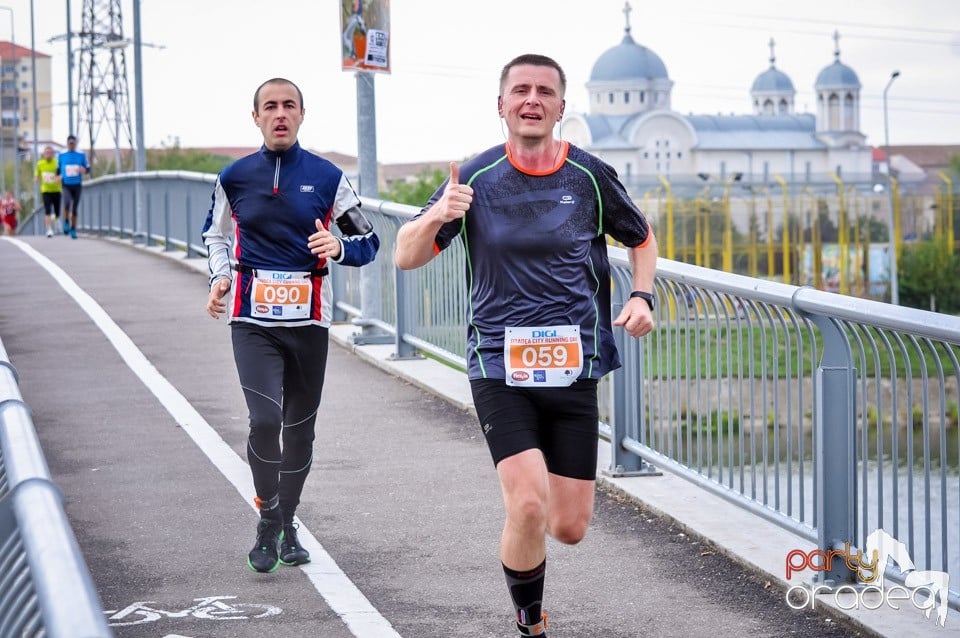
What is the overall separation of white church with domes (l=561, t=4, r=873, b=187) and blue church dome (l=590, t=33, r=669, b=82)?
11cm

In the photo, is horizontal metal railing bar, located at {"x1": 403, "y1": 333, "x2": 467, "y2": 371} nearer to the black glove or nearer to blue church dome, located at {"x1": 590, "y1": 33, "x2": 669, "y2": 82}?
the black glove

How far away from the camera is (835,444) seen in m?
5.93

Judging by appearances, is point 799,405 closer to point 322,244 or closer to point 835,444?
point 835,444

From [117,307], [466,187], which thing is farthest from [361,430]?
[117,307]

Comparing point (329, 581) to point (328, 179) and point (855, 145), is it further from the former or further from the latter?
point (855, 145)

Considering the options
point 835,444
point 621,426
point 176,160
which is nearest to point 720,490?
point 621,426

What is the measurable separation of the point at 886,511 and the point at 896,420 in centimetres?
61

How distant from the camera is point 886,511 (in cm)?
578

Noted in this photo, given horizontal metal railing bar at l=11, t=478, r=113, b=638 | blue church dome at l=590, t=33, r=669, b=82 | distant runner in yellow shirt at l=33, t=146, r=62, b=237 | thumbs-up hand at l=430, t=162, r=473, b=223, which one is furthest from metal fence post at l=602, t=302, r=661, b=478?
blue church dome at l=590, t=33, r=669, b=82

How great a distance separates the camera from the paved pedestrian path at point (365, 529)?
227 inches

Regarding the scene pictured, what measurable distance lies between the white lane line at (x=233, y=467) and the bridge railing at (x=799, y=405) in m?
1.76

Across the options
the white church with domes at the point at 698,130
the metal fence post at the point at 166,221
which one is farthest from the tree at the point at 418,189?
the metal fence post at the point at 166,221

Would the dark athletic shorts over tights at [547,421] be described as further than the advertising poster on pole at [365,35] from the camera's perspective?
No

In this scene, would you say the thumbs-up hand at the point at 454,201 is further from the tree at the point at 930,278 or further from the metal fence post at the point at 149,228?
the tree at the point at 930,278
